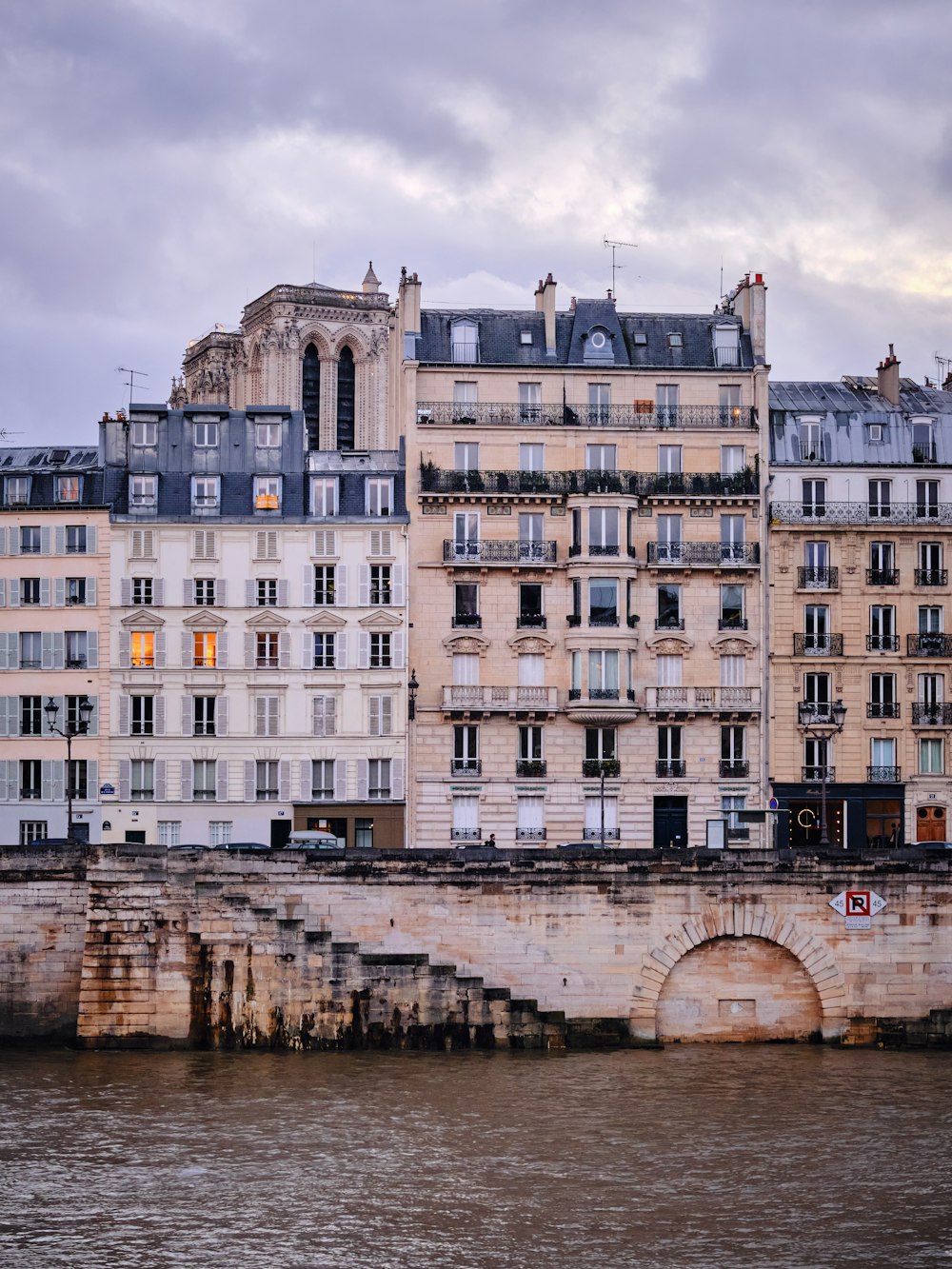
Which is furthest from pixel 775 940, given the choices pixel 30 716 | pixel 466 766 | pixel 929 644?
pixel 30 716

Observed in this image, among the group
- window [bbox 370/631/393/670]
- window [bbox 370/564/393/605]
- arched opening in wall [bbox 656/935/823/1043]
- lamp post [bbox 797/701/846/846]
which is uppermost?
window [bbox 370/564/393/605]

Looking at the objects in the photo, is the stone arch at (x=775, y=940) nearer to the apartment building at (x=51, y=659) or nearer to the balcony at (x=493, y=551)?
the balcony at (x=493, y=551)

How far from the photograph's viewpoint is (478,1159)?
3969 cm

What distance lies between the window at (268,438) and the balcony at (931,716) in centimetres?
2380

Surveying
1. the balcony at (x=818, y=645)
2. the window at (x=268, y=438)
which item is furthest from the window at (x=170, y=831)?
the balcony at (x=818, y=645)

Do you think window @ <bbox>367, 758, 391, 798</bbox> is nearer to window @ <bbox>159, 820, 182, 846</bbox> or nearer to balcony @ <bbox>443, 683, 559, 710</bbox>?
balcony @ <bbox>443, 683, 559, 710</bbox>

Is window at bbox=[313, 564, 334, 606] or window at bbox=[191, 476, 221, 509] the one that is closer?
window at bbox=[313, 564, 334, 606]

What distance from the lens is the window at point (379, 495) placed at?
2739 inches

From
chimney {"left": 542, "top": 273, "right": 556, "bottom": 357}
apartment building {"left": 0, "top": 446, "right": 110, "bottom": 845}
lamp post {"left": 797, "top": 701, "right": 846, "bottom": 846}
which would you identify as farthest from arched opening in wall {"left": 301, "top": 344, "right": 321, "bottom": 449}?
lamp post {"left": 797, "top": 701, "right": 846, "bottom": 846}

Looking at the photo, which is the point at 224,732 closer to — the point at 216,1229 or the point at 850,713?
the point at 850,713

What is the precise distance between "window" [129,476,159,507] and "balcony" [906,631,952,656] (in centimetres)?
2635

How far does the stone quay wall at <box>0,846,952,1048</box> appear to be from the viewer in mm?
49625

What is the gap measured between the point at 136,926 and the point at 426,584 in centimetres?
2243

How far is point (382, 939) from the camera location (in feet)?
166
